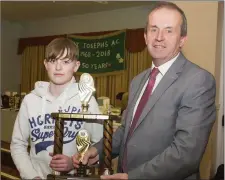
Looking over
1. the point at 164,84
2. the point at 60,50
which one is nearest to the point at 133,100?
the point at 164,84

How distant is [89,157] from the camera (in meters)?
0.77

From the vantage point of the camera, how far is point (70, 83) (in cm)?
80

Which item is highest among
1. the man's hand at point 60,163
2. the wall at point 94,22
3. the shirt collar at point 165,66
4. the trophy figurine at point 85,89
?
the wall at point 94,22

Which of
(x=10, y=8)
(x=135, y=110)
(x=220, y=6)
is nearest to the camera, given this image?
(x=135, y=110)

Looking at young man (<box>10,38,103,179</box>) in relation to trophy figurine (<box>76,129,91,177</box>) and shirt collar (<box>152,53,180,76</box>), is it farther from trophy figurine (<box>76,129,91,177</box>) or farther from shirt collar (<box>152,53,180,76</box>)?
shirt collar (<box>152,53,180,76</box>)

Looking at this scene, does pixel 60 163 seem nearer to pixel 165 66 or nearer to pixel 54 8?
pixel 165 66

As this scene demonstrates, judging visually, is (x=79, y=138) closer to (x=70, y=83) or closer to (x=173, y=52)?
(x=70, y=83)

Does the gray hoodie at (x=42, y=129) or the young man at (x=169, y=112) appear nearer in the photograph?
the young man at (x=169, y=112)

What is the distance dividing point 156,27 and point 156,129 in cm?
24

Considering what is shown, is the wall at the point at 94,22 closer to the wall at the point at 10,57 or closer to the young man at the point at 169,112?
the wall at the point at 10,57

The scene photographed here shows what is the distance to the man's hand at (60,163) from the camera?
74cm

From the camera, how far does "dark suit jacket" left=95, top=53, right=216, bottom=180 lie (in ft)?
2.16

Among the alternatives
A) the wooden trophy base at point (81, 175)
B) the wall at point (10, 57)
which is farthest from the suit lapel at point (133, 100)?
the wall at point (10, 57)

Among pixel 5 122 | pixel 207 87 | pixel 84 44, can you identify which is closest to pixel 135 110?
pixel 207 87
